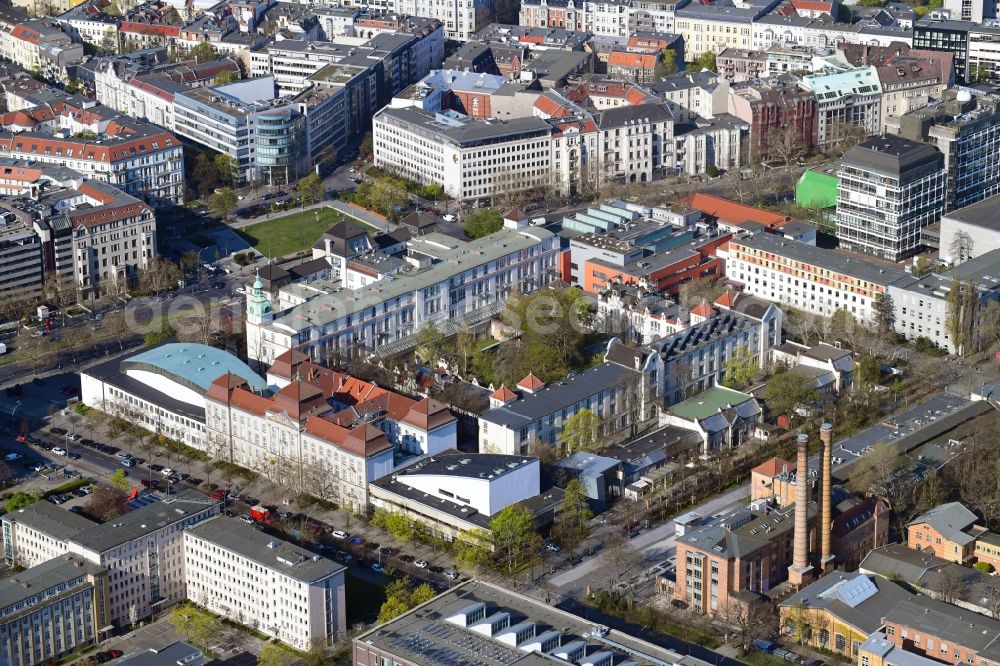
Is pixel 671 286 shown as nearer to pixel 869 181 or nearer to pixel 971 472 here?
pixel 869 181

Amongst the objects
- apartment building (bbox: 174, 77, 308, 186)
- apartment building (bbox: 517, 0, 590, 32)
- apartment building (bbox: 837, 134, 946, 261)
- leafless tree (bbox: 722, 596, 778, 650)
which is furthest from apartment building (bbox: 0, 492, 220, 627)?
apartment building (bbox: 517, 0, 590, 32)

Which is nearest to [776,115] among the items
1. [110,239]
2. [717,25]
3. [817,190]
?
[817,190]

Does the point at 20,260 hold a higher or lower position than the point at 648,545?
higher

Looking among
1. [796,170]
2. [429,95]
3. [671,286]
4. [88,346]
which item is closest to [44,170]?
[88,346]

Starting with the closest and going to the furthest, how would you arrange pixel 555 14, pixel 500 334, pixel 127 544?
1. pixel 127 544
2. pixel 500 334
3. pixel 555 14

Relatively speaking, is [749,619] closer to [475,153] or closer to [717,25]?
[475,153]

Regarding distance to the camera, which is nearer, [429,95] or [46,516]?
[46,516]

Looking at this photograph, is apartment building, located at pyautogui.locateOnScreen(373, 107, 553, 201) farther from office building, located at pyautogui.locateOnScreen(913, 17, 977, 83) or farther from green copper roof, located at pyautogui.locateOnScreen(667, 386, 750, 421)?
office building, located at pyautogui.locateOnScreen(913, 17, 977, 83)
